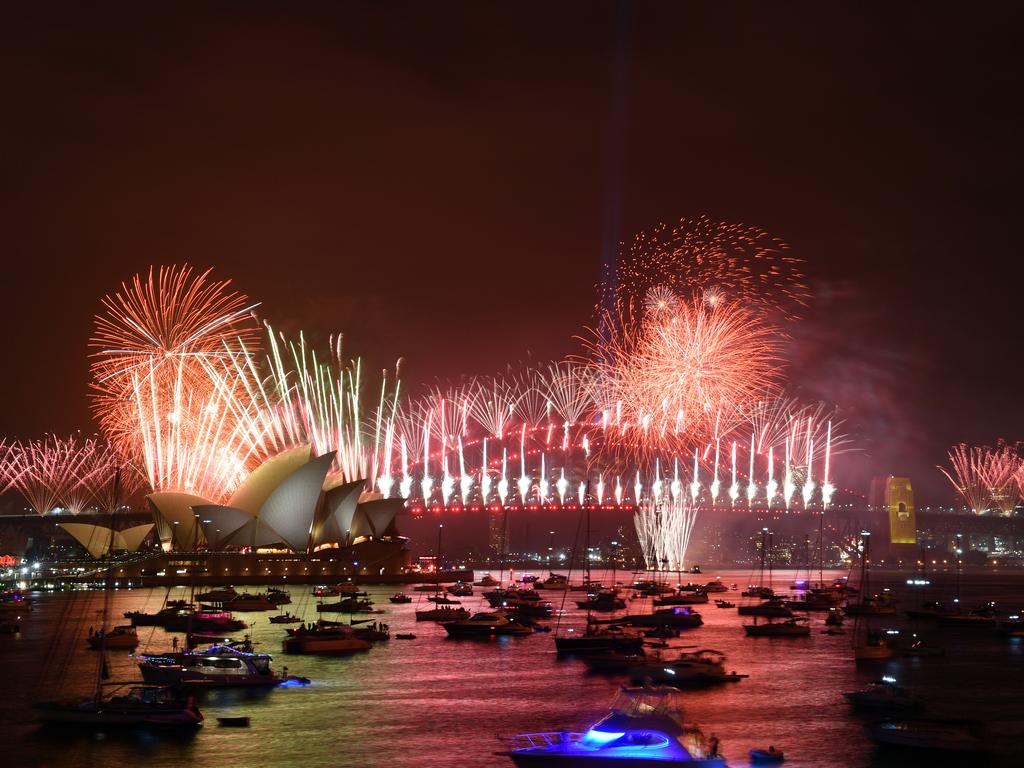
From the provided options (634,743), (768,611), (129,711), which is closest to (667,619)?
(768,611)

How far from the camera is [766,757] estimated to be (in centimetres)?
2792

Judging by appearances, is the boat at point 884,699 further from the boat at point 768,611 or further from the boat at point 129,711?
the boat at point 768,611

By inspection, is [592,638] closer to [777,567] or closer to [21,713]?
[21,713]

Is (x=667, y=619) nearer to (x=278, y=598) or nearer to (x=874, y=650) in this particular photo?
(x=874, y=650)

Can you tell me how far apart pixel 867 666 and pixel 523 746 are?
24734mm

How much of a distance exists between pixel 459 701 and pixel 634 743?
12.8 meters

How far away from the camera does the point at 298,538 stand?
309 ft

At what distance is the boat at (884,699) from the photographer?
34.3 metres

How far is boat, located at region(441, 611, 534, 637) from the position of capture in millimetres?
57250

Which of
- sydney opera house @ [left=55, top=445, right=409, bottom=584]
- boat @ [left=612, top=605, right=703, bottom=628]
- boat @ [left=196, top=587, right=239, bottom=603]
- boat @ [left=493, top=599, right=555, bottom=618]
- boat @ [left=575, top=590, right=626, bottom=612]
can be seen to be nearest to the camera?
boat @ [left=612, top=605, right=703, bottom=628]

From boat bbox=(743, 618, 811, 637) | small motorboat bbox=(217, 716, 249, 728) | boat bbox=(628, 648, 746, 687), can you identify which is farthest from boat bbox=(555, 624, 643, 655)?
small motorboat bbox=(217, 716, 249, 728)

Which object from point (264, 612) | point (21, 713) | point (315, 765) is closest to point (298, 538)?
point (264, 612)

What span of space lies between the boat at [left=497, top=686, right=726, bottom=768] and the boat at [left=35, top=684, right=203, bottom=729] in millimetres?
9856

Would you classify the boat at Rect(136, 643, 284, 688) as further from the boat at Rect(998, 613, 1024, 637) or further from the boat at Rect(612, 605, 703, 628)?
the boat at Rect(998, 613, 1024, 637)
